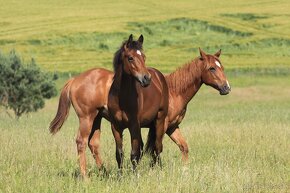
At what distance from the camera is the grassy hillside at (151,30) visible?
2296 inches

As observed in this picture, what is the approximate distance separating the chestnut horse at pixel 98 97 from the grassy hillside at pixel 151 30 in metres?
39.8

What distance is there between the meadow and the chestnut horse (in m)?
0.57

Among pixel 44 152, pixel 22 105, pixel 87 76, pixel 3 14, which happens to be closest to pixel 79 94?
pixel 87 76

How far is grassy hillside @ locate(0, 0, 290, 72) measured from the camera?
191ft

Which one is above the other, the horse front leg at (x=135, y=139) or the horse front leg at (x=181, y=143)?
the horse front leg at (x=135, y=139)

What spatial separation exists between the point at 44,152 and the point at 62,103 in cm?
185

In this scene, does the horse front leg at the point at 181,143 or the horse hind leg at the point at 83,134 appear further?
the horse front leg at the point at 181,143

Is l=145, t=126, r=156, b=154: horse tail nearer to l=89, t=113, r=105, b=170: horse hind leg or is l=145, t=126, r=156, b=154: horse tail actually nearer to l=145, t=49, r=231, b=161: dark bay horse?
l=145, t=49, r=231, b=161: dark bay horse

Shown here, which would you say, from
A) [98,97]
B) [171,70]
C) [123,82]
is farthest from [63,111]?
[171,70]

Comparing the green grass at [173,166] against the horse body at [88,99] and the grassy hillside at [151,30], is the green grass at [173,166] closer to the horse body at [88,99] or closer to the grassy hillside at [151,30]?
the horse body at [88,99]

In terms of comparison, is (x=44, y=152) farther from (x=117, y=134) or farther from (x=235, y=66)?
(x=235, y=66)

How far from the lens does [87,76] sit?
10.9 m

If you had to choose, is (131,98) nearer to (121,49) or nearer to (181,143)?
(121,49)

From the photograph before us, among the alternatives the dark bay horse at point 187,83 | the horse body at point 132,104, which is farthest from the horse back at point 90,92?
the dark bay horse at point 187,83
